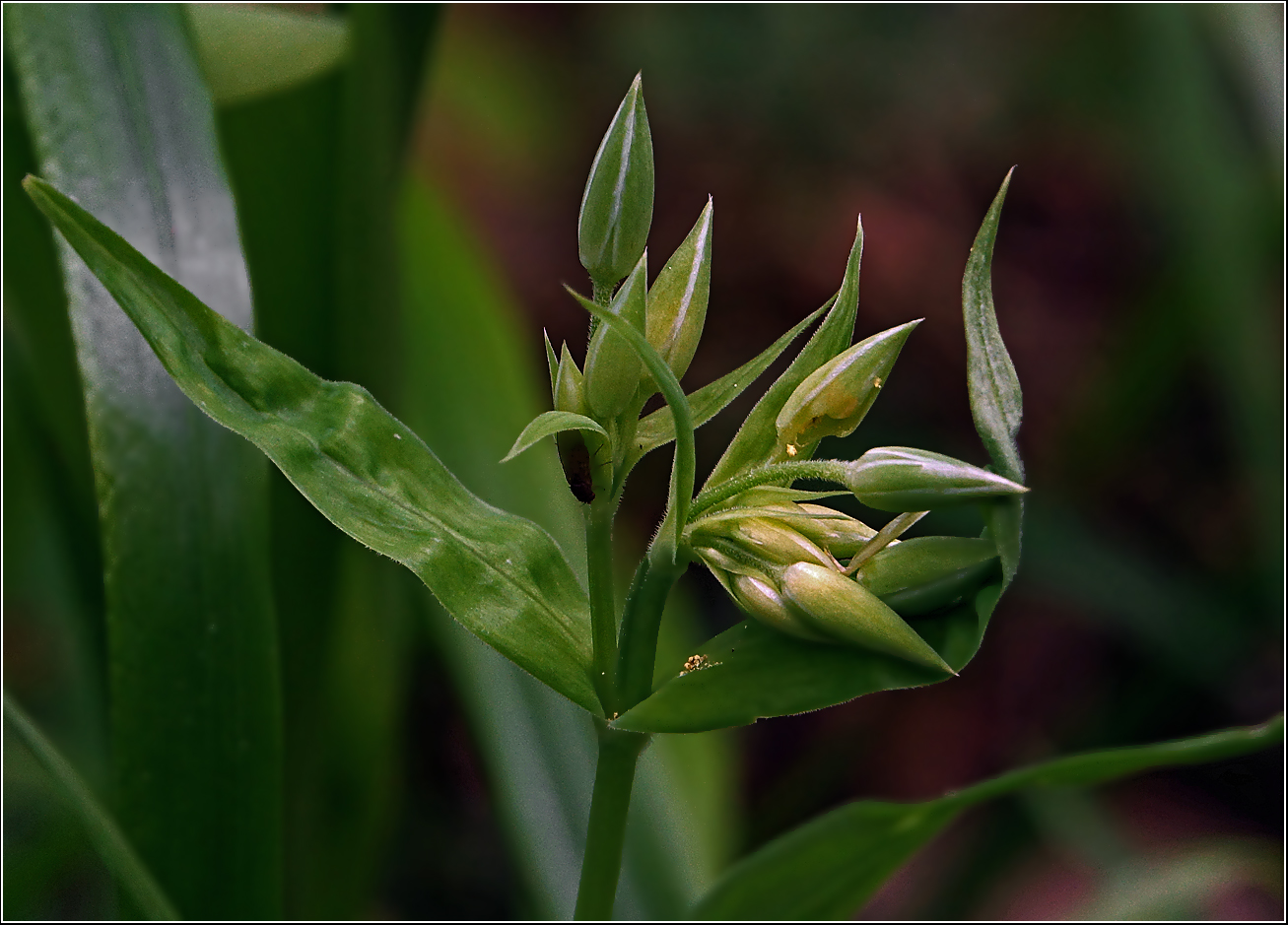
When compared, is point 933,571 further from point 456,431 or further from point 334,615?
point 456,431

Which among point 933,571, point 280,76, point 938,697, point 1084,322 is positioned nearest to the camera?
point 933,571

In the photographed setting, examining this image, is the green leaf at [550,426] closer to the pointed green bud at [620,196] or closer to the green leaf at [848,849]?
the pointed green bud at [620,196]

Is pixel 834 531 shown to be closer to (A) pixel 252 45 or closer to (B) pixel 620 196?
(B) pixel 620 196

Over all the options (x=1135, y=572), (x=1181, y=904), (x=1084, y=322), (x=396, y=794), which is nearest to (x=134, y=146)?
(x=396, y=794)

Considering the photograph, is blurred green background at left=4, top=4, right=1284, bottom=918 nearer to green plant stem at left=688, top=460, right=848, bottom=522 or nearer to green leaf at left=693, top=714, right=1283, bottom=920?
green leaf at left=693, top=714, right=1283, bottom=920

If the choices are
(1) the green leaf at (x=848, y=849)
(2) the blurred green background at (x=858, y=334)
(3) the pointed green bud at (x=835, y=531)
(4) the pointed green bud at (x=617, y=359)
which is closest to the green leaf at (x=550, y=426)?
(4) the pointed green bud at (x=617, y=359)

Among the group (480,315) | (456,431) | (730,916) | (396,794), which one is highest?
(480,315)

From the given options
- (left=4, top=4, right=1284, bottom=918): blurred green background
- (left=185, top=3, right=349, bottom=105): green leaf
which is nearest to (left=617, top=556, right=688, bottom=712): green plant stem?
(left=4, top=4, right=1284, bottom=918): blurred green background

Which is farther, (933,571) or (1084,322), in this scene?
(1084,322)
